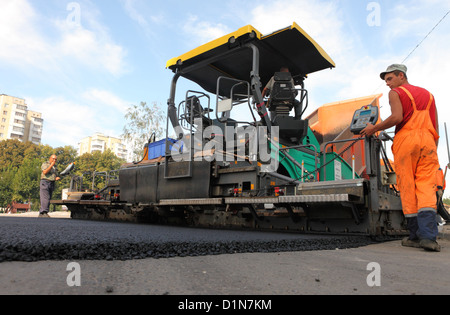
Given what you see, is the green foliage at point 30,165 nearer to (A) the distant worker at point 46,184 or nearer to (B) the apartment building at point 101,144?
(A) the distant worker at point 46,184

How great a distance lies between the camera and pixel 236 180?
423cm

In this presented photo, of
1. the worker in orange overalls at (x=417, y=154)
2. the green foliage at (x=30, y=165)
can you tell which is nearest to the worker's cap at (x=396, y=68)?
the worker in orange overalls at (x=417, y=154)

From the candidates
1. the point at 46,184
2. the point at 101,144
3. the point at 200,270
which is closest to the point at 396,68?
the point at 200,270

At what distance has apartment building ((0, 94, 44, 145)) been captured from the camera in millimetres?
66750

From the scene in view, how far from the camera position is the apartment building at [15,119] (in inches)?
2628

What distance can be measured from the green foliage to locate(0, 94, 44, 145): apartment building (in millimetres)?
26999

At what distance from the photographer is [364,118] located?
330 centimetres

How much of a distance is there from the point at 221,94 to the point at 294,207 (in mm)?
2889

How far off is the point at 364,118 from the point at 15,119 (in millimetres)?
79247

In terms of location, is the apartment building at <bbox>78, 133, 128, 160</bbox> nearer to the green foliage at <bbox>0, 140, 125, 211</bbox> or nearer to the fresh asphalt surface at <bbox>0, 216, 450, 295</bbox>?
the green foliage at <bbox>0, 140, 125, 211</bbox>

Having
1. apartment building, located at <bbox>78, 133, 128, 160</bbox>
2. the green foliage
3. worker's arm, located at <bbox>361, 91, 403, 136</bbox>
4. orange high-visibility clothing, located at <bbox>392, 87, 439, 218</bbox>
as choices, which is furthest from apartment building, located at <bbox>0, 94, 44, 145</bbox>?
orange high-visibility clothing, located at <bbox>392, 87, 439, 218</bbox>

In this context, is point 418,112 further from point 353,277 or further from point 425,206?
point 353,277

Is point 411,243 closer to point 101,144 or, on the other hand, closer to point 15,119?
point 15,119

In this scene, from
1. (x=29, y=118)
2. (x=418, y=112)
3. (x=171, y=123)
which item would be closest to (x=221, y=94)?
(x=171, y=123)
